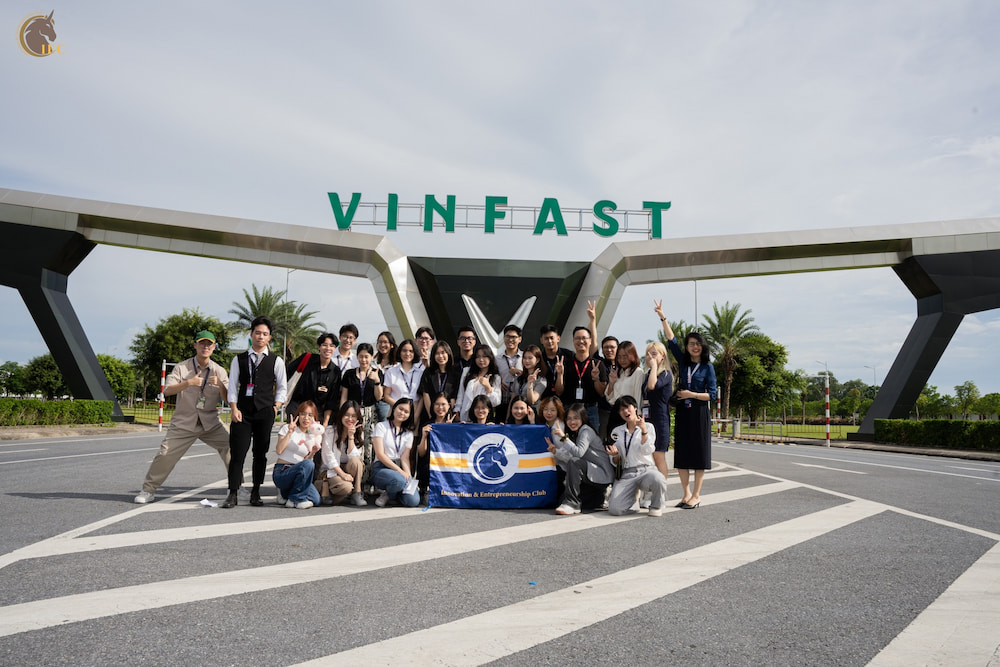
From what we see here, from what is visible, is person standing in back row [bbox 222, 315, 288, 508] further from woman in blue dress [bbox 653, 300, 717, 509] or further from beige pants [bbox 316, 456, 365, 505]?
woman in blue dress [bbox 653, 300, 717, 509]

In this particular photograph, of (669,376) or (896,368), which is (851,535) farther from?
(896,368)

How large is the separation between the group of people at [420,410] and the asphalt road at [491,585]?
44 centimetres

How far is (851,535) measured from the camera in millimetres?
5543

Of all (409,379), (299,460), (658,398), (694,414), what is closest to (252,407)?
(299,460)

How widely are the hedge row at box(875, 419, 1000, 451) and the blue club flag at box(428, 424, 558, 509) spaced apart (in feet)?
66.3

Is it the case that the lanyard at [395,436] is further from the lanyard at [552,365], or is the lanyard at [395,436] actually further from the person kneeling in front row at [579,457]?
the lanyard at [552,365]

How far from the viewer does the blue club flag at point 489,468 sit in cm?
701

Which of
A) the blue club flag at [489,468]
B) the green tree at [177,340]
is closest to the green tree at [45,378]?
the green tree at [177,340]

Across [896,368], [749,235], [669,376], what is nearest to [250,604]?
[669,376]

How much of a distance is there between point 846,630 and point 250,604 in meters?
3.08

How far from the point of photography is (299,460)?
270 inches

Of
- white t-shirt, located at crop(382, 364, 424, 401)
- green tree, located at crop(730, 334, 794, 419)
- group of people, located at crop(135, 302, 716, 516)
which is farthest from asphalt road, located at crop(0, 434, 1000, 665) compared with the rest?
green tree, located at crop(730, 334, 794, 419)

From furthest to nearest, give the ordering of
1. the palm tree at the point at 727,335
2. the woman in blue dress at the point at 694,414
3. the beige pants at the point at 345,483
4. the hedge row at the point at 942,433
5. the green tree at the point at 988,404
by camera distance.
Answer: the green tree at the point at 988,404, the palm tree at the point at 727,335, the hedge row at the point at 942,433, the woman in blue dress at the point at 694,414, the beige pants at the point at 345,483

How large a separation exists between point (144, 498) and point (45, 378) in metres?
78.3
